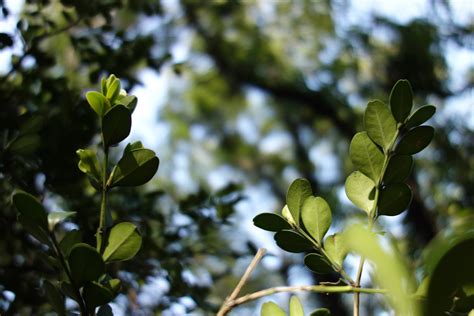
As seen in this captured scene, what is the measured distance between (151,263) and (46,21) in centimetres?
39

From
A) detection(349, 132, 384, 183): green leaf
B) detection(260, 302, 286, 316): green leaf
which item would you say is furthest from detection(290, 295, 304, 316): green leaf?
detection(349, 132, 384, 183): green leaf

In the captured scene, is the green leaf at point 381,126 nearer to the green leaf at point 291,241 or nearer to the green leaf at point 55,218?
the green leaf at point 291,241

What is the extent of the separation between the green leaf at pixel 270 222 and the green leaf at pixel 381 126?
9cm

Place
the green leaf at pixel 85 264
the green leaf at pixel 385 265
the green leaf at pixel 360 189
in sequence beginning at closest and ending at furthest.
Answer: the green leaf at pixel 385 265 → the green leaf at pixel 85 264 → the green leaf at pixel 360 189

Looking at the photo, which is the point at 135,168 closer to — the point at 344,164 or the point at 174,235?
the point at 174,235

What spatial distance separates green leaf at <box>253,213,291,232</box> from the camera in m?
0.41

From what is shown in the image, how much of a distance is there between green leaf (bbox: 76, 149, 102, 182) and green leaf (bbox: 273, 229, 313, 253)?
5.4 inches

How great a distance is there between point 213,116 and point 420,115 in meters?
4.99

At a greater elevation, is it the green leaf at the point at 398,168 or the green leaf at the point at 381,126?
the green leaf at the point at 381,126

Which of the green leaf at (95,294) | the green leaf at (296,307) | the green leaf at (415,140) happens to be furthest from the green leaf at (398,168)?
the green leaf at (95,294)

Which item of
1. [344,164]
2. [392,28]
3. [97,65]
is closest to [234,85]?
[344,164]

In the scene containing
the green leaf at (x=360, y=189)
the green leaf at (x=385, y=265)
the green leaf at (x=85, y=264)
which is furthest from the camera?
the green leaf at (x=360, y=189)

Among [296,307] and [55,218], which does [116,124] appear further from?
[296,307]

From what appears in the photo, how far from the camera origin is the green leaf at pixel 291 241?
41 centimetres
